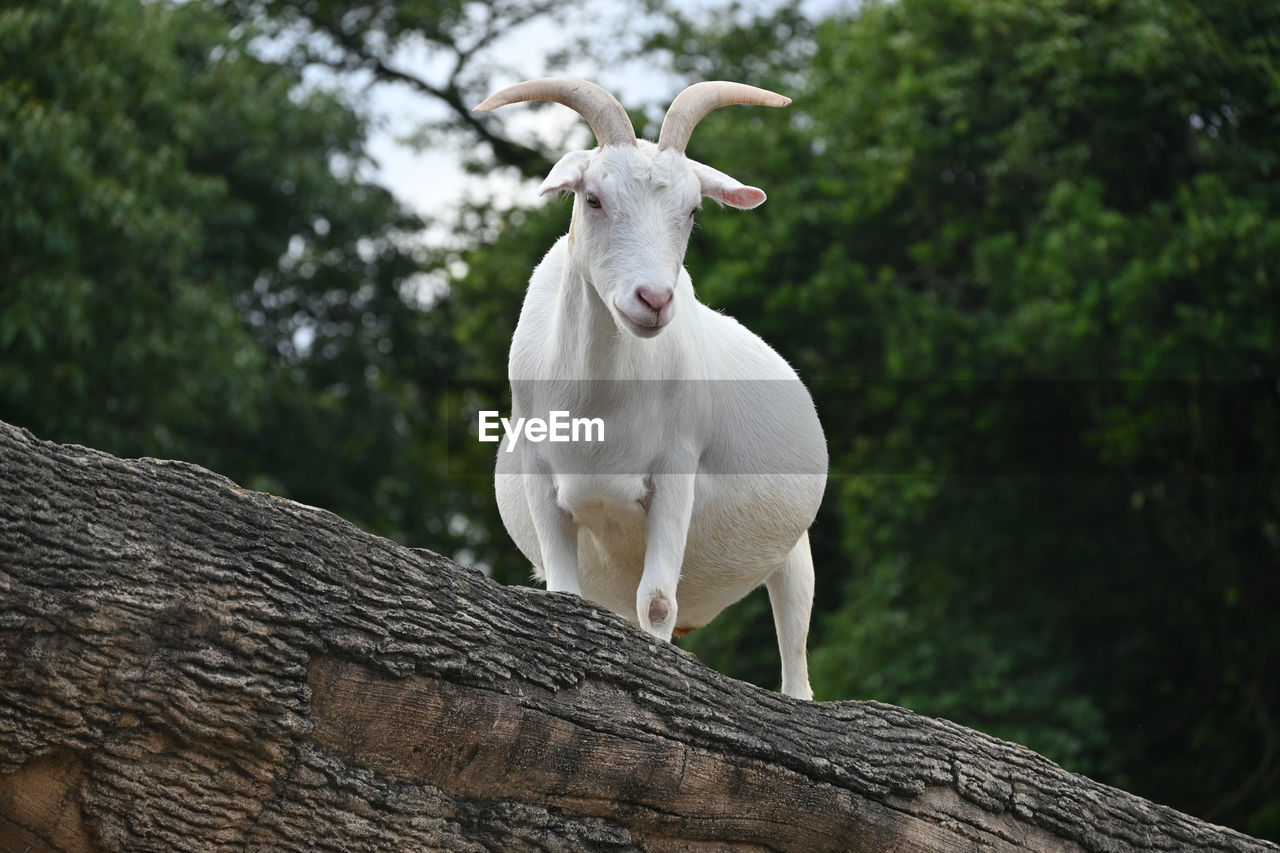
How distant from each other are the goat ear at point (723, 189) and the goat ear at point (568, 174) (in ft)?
1.21

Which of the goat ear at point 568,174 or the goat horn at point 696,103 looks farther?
the goat horn at point 696,103

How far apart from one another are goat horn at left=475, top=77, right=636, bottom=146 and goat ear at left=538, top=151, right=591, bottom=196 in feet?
0.29

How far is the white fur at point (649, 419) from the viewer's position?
4.59 metres

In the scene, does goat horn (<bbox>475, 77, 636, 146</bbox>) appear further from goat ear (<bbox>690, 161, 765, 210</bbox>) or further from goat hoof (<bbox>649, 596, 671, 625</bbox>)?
goat hoof (<bbox>649, 596, 671, 625</bbox>)

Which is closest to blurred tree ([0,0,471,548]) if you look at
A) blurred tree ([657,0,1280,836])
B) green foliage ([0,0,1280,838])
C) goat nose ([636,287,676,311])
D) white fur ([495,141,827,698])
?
green foliage ([0,0,1280,838])

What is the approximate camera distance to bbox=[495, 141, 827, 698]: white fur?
15.1ft

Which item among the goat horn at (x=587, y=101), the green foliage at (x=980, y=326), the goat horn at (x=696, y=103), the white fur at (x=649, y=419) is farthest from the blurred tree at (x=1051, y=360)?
the goat horn at (x=587, y=101)

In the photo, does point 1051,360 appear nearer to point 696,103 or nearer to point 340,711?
point 696,103

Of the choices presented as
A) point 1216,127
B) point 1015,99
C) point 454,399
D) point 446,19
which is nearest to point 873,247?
point 1015,99

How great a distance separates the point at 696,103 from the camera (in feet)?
15.8

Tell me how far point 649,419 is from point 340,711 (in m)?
1.54

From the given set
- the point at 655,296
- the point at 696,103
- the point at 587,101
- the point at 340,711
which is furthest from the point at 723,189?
the point at 340,711

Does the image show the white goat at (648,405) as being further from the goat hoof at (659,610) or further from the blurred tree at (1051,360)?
the blurred tree at (1051,360)
